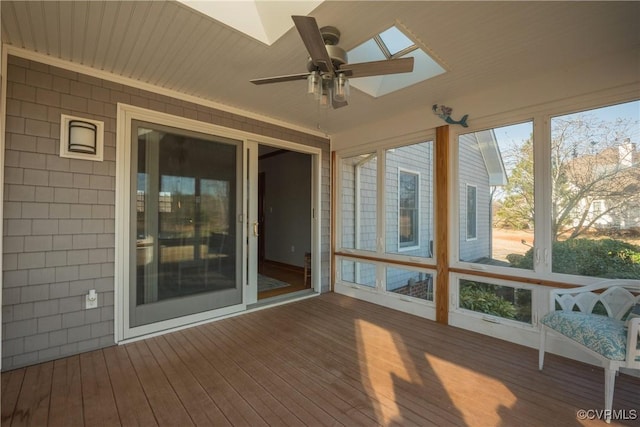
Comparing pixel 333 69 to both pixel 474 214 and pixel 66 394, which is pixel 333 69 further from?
pixel 66 394

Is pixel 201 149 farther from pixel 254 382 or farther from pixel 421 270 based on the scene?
pixel 421 270

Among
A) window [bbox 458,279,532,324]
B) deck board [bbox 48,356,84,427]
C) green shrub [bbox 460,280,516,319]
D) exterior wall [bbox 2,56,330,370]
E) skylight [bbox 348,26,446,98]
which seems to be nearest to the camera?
deck board [bbox 48,356,84,427]

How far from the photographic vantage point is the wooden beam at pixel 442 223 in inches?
134

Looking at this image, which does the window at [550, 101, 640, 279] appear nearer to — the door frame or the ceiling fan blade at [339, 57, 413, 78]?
the ceiling fan blade at [339, 57, 413, 78]

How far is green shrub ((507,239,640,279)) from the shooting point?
2396 mm

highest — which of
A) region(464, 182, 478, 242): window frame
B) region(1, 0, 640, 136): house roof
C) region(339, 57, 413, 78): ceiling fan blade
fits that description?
region(1, 0, 640, 136): house roof

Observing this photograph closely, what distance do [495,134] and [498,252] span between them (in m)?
1.31

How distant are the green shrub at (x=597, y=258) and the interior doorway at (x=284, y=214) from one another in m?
3.70

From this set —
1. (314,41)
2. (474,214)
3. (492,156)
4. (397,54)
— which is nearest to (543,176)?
(492,156)

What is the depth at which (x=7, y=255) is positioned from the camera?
2277 millimetres

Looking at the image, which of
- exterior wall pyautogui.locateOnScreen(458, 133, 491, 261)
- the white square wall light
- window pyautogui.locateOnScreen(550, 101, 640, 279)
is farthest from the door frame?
window pyautogui.locateOnScreen(550, 101, 640, 279)

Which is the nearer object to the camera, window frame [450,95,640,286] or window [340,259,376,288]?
window frame [450,95,640,286]

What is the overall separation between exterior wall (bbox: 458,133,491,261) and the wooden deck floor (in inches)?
37.4

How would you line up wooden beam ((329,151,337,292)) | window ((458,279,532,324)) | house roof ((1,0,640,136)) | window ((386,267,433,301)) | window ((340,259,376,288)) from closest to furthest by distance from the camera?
house roof ((1,0,640,136))
window ((458,279,532,324))
window ((386,267,433,301))
window ((340,259,376,288))
wooden beam ((329,151,337,292))
